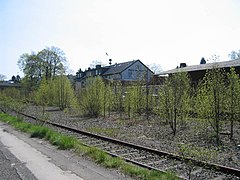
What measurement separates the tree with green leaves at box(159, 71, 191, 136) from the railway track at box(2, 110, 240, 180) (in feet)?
14.5

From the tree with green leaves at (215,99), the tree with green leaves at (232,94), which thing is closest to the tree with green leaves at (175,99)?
the tree with green leaves at (215,99)

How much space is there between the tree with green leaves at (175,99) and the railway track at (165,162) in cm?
441

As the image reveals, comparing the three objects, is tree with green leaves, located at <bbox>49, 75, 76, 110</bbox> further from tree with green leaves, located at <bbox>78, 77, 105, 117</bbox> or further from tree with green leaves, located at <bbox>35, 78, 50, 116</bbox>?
tree with green leaves, located at <bbox>78, 77, 105, 117</bbox>

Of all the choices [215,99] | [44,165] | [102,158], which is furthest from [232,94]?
[44,165]

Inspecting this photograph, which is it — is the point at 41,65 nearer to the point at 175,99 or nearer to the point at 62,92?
the point at 62,92

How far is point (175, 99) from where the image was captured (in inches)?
588

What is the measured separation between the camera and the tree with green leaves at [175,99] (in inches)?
590

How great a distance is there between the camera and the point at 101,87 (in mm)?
24656

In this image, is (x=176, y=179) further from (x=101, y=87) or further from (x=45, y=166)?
(x=101, y=87)

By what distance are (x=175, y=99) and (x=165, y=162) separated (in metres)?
6.91

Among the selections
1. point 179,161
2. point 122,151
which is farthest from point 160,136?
point 179,161

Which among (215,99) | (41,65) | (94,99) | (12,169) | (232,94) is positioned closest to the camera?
(12,169)

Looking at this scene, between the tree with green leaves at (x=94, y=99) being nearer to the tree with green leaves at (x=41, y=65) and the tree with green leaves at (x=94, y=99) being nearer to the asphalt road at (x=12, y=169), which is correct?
the asphalt road at (x=12, y=169)

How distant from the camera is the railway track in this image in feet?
22.6
